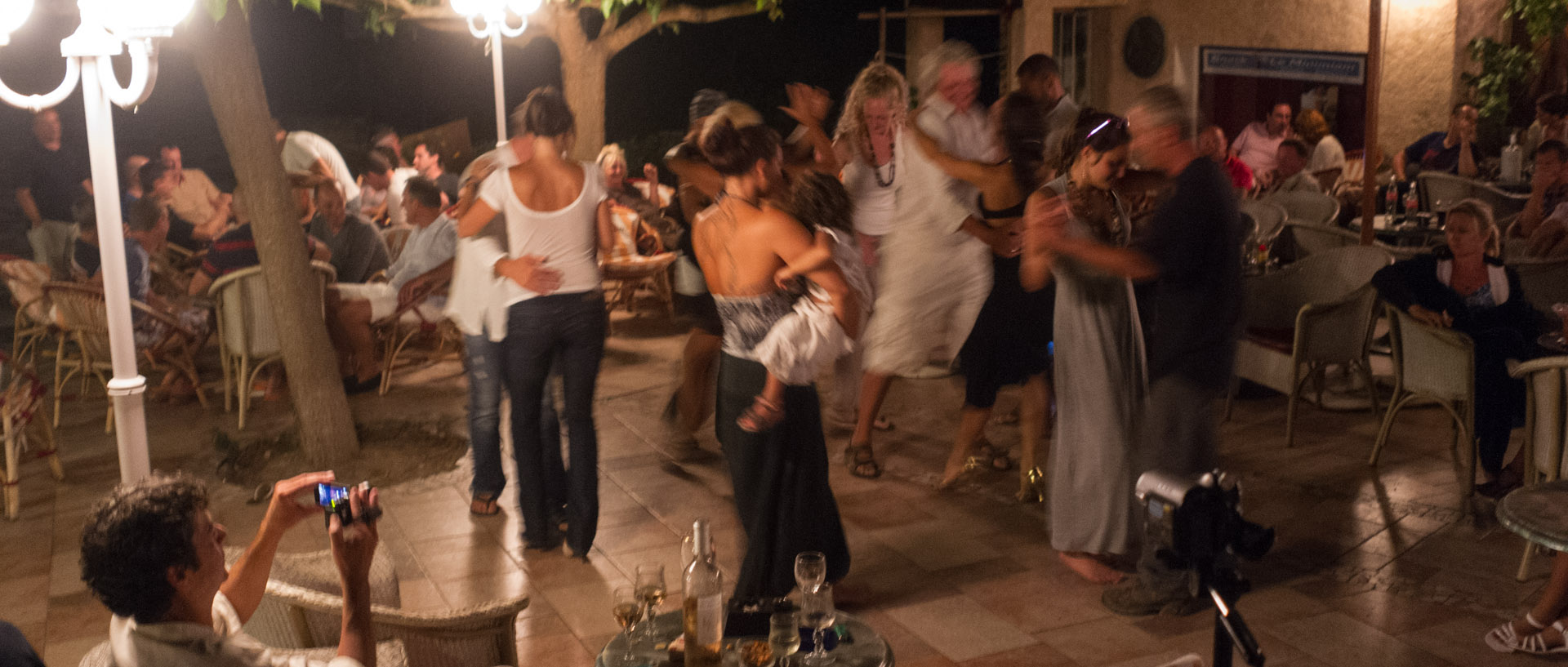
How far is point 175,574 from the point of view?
2.10 m

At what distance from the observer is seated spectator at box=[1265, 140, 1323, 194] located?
821 cm

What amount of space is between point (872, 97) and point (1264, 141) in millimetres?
6211

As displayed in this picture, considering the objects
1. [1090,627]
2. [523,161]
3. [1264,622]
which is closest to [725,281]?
[523,161]

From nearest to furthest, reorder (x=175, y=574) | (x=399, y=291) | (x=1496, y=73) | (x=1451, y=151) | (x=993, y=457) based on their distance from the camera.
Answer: (x=175, y=574)
(x=993, y=457)
(x=399, y=291)
(x=1451, y=151)
(x=1496, y=73)

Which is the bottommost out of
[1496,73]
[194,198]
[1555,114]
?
[194,198]

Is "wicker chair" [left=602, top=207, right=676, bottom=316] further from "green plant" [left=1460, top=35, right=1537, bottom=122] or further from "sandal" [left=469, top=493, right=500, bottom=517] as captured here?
"green plant" [left=1460, top=35, right=1537, bottom=122]

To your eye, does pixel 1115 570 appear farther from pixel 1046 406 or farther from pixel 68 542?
pixel 68 542

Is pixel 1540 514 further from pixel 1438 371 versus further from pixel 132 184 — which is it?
pixel 132 184

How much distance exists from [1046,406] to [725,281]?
2.01m

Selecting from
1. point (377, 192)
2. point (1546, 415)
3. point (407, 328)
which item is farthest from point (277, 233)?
point (1546, 415)

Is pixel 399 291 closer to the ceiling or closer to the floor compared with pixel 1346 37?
closer to the floor

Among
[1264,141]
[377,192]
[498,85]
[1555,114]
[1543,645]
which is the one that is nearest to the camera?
[1543,645]

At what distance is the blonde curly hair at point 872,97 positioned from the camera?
210 inches

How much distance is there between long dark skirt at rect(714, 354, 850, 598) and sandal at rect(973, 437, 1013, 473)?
1.92m
